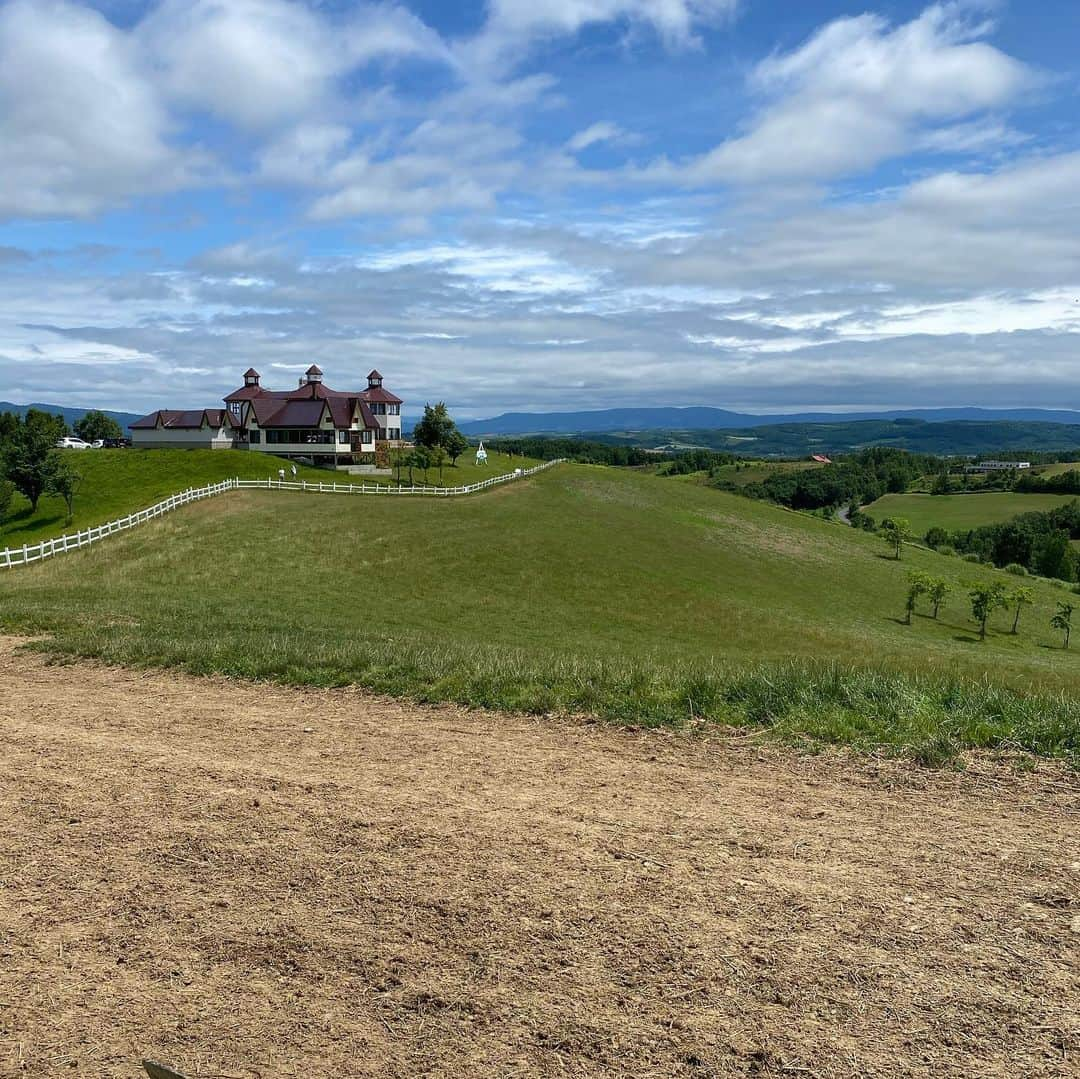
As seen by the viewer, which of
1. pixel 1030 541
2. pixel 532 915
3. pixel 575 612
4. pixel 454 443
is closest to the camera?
pixel 532 915

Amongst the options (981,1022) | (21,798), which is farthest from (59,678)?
(981,1022)

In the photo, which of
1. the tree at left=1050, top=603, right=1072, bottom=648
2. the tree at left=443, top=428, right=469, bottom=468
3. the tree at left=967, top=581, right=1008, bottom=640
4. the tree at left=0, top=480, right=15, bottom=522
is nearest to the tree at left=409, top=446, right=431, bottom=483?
the tree at left=443, top=428, right=469, bottom=468

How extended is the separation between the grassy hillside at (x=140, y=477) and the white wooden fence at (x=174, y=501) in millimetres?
9872

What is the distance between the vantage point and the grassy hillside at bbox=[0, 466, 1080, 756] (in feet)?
36.1

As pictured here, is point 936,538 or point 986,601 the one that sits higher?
point 986,601

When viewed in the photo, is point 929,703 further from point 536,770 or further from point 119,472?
point 119,472

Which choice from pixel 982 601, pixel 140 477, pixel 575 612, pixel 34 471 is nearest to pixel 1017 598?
pixel 982 601

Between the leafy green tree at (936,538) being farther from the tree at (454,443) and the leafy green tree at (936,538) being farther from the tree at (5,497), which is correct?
the tree at (5,497)

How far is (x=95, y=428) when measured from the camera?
145625 millimetres

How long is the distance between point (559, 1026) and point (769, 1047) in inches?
48.4

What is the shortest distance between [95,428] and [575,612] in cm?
13805

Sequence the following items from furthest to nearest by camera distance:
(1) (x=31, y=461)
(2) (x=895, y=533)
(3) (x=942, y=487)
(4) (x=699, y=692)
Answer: (3) (x=942, y=487) → (2) (x=895, y=533) → (1) (x=31, y=461) → (4) (x=699, y=692)

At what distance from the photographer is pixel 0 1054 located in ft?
15.0

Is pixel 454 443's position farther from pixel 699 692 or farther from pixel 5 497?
pixel 699 692
